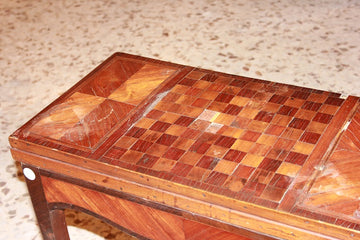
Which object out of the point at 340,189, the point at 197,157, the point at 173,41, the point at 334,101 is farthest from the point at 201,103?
the point at 173,41

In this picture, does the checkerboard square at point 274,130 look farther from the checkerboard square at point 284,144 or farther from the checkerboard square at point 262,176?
the checkerboard square at point 262,176

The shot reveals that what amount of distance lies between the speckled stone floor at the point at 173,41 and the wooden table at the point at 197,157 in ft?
2.34

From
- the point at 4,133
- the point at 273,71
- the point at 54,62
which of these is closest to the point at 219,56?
the point at 273,71

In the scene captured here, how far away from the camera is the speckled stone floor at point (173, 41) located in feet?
8.43

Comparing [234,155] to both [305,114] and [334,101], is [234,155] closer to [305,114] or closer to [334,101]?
[305,114]

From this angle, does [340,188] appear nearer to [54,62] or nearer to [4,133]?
[4,133]

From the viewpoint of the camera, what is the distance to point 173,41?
299 cm

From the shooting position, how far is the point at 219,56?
9.14ft

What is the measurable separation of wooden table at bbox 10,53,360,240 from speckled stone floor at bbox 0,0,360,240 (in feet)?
2.34

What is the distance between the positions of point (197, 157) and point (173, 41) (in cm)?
182

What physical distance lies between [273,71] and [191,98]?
1214mm

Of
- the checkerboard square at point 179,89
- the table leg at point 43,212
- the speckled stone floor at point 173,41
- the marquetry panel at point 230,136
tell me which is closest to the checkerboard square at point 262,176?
the marquetry panel at point 230,136

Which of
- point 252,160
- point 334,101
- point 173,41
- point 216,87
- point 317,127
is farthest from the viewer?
point 173,41

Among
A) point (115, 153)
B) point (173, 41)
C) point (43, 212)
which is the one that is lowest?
point (173, 41)
